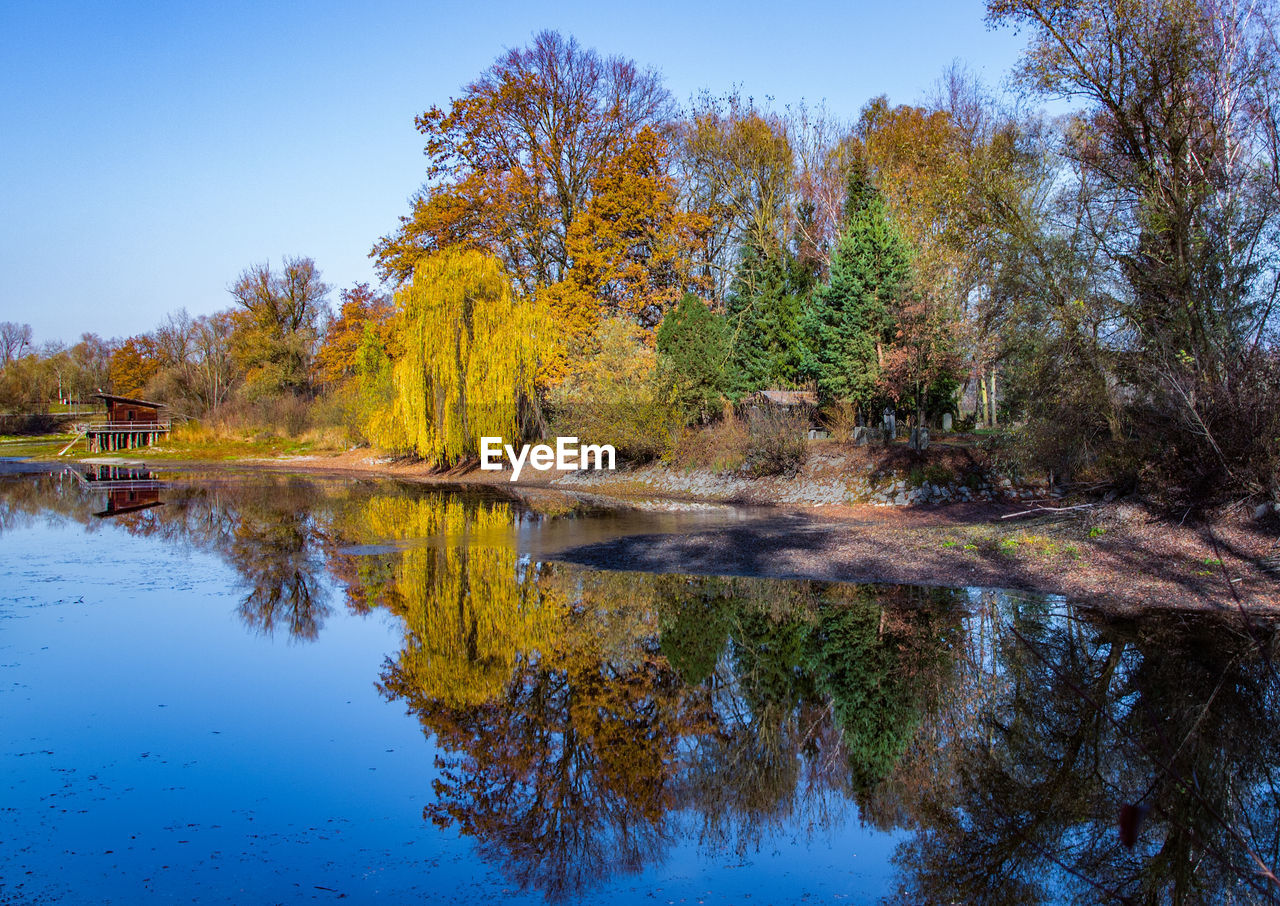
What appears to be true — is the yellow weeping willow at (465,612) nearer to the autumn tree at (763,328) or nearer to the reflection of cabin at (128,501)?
the reflection of cabin at (128,501)

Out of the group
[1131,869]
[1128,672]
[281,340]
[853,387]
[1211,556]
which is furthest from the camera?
[281,340]

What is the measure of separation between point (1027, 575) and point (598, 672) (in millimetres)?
6769

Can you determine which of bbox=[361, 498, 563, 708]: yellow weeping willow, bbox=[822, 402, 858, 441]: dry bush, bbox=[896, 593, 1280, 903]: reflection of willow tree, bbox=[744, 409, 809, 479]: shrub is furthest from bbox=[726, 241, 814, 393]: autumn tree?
bbox=[896, 593, 1280, 903]: reflection of willow tree

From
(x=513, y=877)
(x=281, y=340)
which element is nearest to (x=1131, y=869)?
(x=513, y=877)

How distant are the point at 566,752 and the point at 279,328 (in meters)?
55.9

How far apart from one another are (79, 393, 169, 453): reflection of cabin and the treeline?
1421 cm

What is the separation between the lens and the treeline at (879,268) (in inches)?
495

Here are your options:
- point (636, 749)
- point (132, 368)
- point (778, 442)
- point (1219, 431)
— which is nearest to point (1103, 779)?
point (636, 749)

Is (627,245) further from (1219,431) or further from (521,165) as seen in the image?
(1219,431)

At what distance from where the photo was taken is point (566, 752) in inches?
249

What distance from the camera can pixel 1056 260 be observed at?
1446 cm

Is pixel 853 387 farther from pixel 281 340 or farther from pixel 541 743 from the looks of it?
pixel 281 340

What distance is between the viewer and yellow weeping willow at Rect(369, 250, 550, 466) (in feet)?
96.5

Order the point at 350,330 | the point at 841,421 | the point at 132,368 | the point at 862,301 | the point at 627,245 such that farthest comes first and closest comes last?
1. the point at 132,368
2. the point at 350,330
3. the point at 627,245
4. the point at 862,301
5. the point at 841,421
